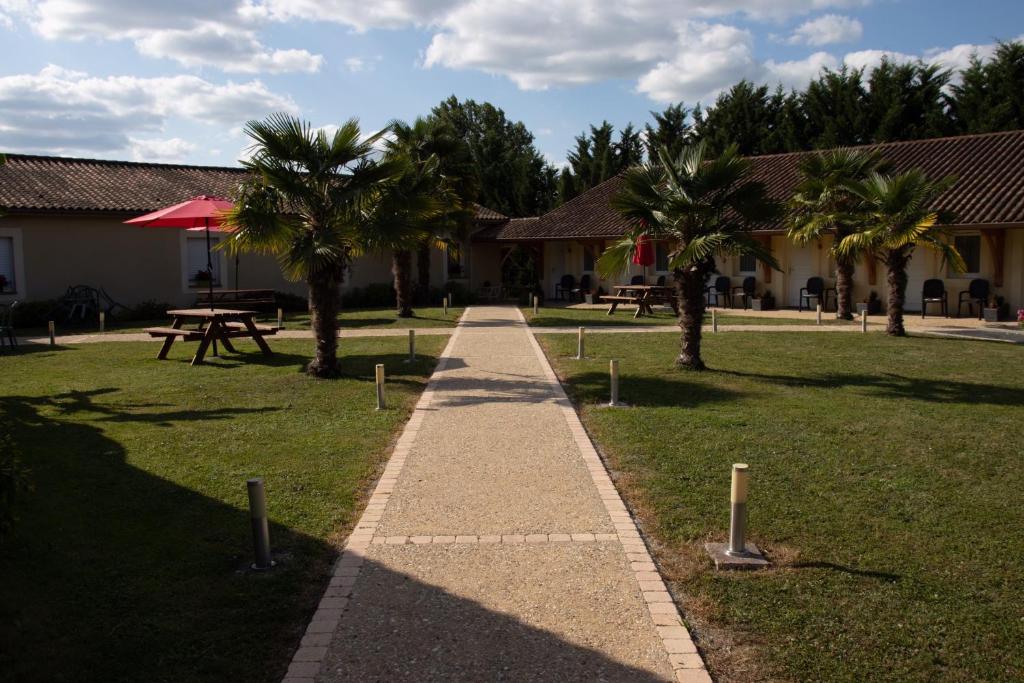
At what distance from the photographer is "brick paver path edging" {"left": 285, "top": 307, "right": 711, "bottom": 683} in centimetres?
414

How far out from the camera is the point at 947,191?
2341cm

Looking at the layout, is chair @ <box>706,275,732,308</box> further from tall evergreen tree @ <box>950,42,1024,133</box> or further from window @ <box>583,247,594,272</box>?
tall evergreen tree @ <box>950,42,1024,133</box>

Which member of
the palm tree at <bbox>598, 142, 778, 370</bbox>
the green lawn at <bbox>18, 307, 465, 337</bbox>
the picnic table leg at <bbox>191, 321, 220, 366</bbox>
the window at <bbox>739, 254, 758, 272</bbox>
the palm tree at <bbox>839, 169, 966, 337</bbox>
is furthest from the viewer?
the window at <bbox>739, 254, 758, 272</bbox>

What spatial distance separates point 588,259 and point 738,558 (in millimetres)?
27624

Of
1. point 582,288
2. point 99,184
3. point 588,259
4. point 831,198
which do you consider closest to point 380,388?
point 831,198

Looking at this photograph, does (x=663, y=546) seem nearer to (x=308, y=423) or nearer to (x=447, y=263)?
(x=308, y=423)

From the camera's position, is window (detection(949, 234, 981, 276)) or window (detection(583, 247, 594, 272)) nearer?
window (detection(949, 234, 981, 276))

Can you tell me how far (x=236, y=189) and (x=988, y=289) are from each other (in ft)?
63.7

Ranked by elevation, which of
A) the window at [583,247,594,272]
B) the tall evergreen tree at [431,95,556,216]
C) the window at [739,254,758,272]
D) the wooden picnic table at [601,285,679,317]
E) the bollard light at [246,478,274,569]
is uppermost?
the tall evergreen tree at [431,95,556,216]

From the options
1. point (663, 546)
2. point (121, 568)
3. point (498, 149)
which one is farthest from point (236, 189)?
point (498, 149)

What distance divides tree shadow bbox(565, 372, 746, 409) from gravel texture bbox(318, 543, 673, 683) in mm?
5426

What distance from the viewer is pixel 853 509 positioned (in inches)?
255

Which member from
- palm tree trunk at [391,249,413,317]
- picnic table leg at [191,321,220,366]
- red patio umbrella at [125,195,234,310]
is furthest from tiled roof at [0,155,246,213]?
picnic table leg at [191,321,220,366]

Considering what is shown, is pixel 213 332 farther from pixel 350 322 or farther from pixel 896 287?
pixel 896 287
